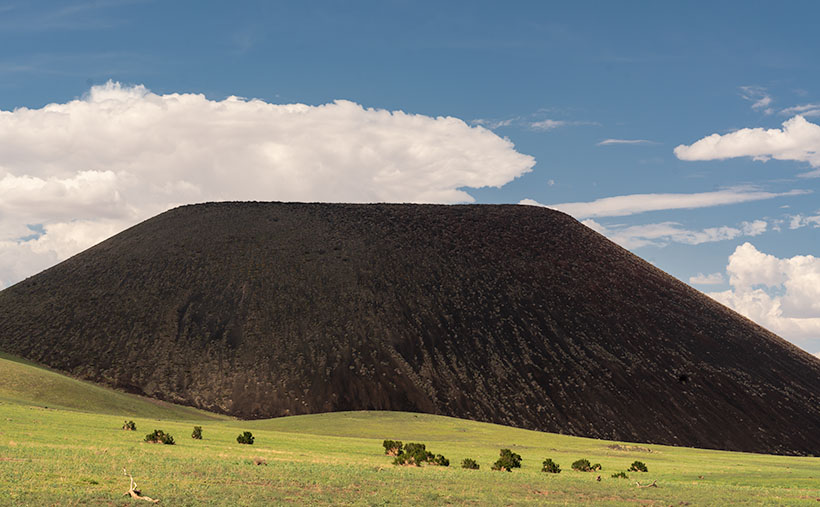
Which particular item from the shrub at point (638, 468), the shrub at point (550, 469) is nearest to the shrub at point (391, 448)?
the shrub at point (550, 469)

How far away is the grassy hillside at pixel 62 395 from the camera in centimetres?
5681

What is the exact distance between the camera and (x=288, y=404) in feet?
256

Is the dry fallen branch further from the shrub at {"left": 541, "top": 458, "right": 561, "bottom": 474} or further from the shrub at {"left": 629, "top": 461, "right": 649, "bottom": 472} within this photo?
the shrub at {"left": 629, "top": 461, "right": 649, "bottom": 472}

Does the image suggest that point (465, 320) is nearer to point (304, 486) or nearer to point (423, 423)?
point (423, 423)

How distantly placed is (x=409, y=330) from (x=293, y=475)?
69640mm

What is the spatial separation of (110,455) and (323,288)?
74.4 m

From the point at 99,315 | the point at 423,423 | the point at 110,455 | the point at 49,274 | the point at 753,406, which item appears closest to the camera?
the point at 110,455

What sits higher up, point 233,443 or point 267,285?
point 267,285

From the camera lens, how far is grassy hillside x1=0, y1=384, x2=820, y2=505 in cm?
1966

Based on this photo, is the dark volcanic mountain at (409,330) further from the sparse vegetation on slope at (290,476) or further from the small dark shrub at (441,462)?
the small dark shrub at (441,462)

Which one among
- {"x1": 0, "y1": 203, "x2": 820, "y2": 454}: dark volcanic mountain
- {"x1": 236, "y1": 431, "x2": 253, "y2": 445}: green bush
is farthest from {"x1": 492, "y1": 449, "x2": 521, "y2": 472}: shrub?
{"x1": 0, "y1": 203, "x2": 820, "y2": 454}: dark volcanic mountain

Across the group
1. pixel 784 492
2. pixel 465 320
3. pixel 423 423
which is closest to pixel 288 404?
pixel 423 423

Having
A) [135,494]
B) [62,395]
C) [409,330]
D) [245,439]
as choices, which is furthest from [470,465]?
[409,330]

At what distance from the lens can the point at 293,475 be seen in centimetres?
2397
